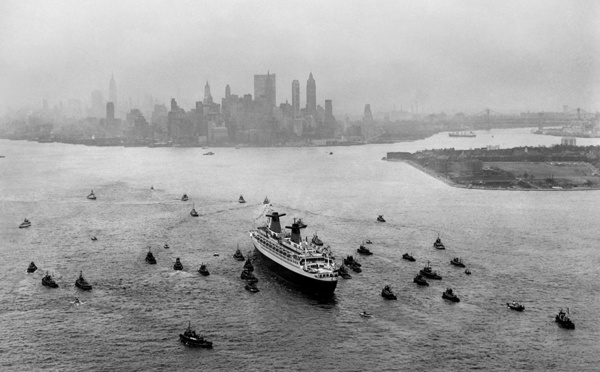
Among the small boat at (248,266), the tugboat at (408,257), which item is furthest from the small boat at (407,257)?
the small boat at (248,266)

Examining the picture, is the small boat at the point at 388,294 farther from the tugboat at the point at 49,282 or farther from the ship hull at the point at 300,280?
the tugboat at the point at 49,282

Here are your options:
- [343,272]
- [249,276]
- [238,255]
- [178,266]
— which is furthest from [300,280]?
[178,266]

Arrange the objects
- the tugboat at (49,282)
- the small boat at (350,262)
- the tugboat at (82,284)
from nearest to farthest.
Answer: the tugboat at (82,284) < the tugboat at (49,282) < the small boat at (350,262)

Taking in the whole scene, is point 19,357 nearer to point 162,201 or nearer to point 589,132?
point 162,201

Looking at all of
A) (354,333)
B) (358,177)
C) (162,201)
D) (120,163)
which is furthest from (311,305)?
(120,163)

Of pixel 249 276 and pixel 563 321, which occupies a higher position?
pixel 249 276

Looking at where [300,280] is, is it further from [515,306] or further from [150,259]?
[515,306]
